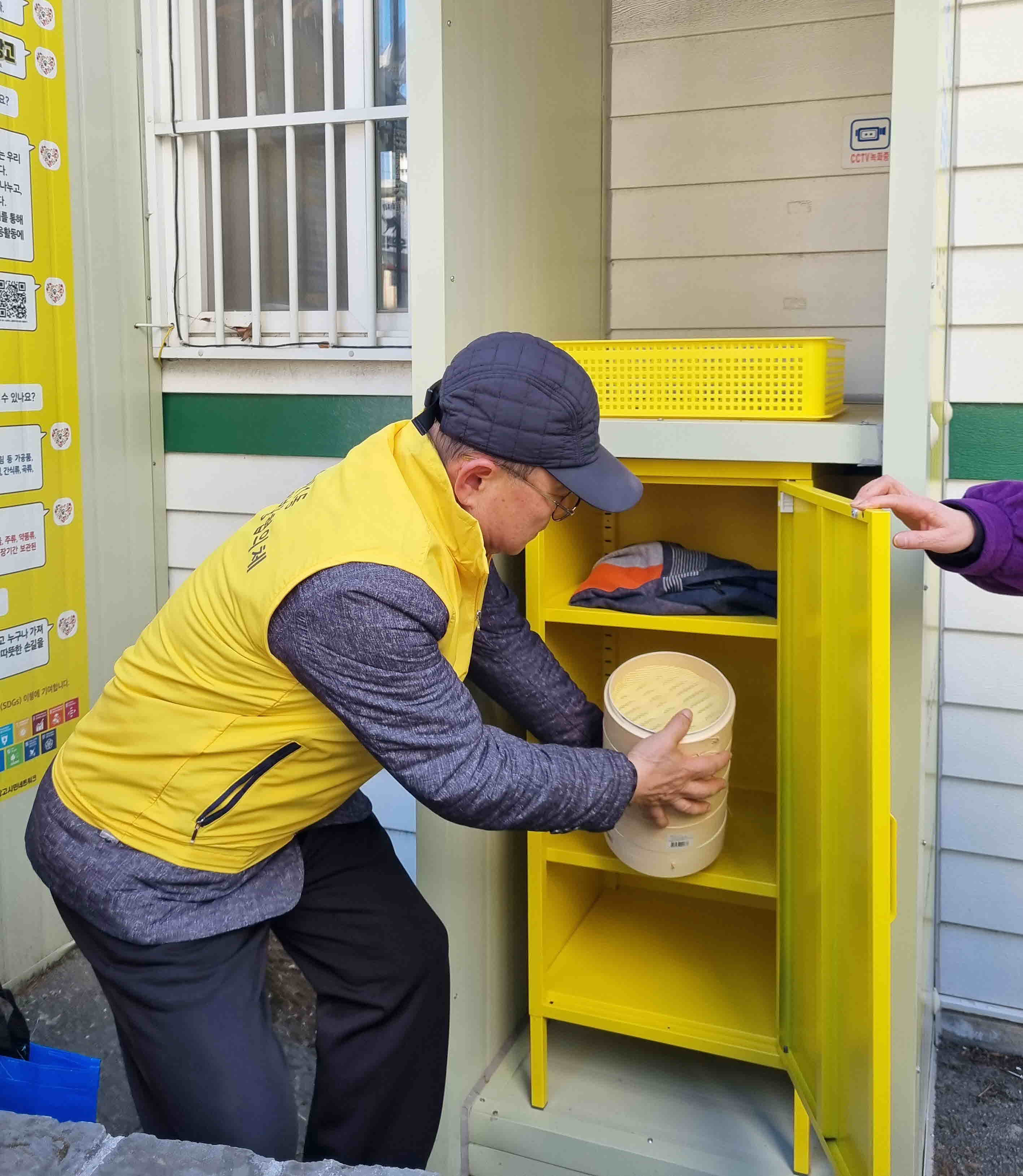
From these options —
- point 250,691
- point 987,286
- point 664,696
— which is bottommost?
point 664,696

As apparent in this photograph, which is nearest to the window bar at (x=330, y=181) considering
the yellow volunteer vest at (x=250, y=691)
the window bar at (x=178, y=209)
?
the window bar at (x=178, y=209)

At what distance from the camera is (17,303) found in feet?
8.07

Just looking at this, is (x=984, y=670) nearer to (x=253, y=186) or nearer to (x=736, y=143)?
(x=736, y=143)

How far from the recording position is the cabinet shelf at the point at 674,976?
201 cm

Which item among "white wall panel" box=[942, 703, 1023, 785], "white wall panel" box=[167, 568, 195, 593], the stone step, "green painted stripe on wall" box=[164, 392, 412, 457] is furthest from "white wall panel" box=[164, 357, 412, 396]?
the stone step

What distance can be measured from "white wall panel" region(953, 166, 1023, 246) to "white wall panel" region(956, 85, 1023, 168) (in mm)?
22

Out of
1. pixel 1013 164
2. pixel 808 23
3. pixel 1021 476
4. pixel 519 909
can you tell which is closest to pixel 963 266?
pixel 1013 164

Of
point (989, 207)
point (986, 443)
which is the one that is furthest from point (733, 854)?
point (989, 207)

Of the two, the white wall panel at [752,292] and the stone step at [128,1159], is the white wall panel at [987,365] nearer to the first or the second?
the white wall panel at [752,292]

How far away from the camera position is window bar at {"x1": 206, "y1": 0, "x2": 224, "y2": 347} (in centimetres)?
284

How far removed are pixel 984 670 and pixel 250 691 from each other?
175 cm

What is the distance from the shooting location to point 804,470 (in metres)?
1.80

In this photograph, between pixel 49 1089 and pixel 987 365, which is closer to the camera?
pixel 49 1089

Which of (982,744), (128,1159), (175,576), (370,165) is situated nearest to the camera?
(128,1159)
